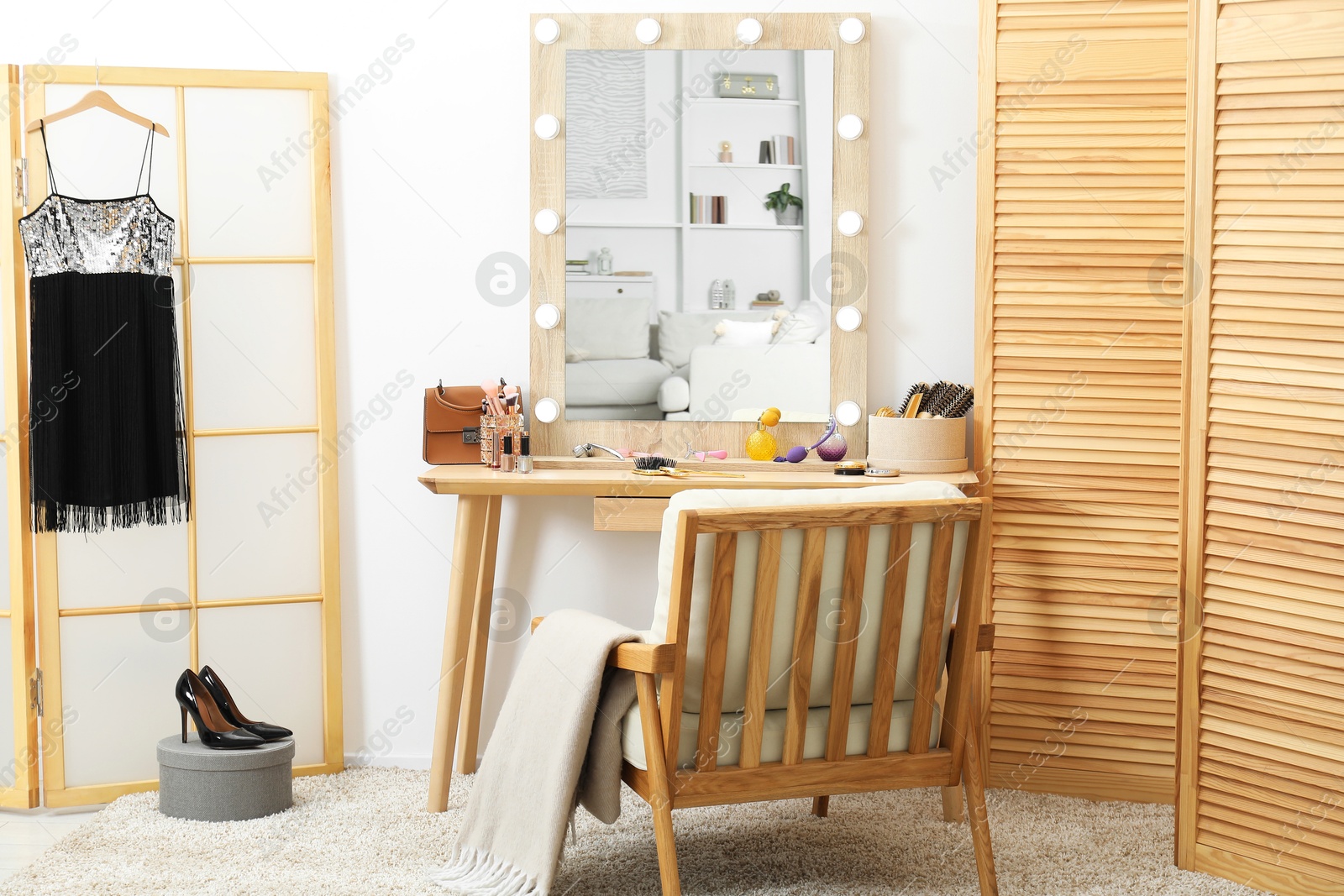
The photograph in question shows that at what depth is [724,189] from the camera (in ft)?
10.1

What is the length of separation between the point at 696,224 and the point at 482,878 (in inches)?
69.7

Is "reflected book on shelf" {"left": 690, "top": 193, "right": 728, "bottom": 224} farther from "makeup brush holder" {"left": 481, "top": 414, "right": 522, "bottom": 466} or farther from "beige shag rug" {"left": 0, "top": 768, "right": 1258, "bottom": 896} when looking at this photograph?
"beige shag rug" {"left": 0, "top": 768, "right": 1258, "bottom": 896}

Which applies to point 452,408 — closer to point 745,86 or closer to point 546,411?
point 546,411

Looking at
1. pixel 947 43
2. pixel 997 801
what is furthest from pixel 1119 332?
pixel 997 801

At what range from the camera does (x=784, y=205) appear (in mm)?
3086

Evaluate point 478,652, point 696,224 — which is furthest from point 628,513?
point 696,224

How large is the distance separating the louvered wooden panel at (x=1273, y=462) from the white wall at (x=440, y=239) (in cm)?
92

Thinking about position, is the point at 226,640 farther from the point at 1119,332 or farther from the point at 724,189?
the point at 1119,332

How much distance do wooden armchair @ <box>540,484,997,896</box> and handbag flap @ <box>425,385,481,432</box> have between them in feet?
3.71

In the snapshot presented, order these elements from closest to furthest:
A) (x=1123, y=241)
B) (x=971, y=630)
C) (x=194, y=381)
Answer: (x=971, y=630), (x=1123, y=241), (x=194, y=381)

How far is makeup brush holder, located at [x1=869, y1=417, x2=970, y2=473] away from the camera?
2.89 m

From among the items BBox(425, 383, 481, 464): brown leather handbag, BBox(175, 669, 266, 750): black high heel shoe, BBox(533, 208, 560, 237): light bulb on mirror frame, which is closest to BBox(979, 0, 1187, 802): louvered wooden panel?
BBox(533, 208, 560, 237): light bulb on mirror frame

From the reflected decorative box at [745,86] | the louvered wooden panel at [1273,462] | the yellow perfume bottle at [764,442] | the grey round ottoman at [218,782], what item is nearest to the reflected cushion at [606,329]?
the yellow perfume bottle at [764,442]

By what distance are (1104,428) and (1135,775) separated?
2.96ft
